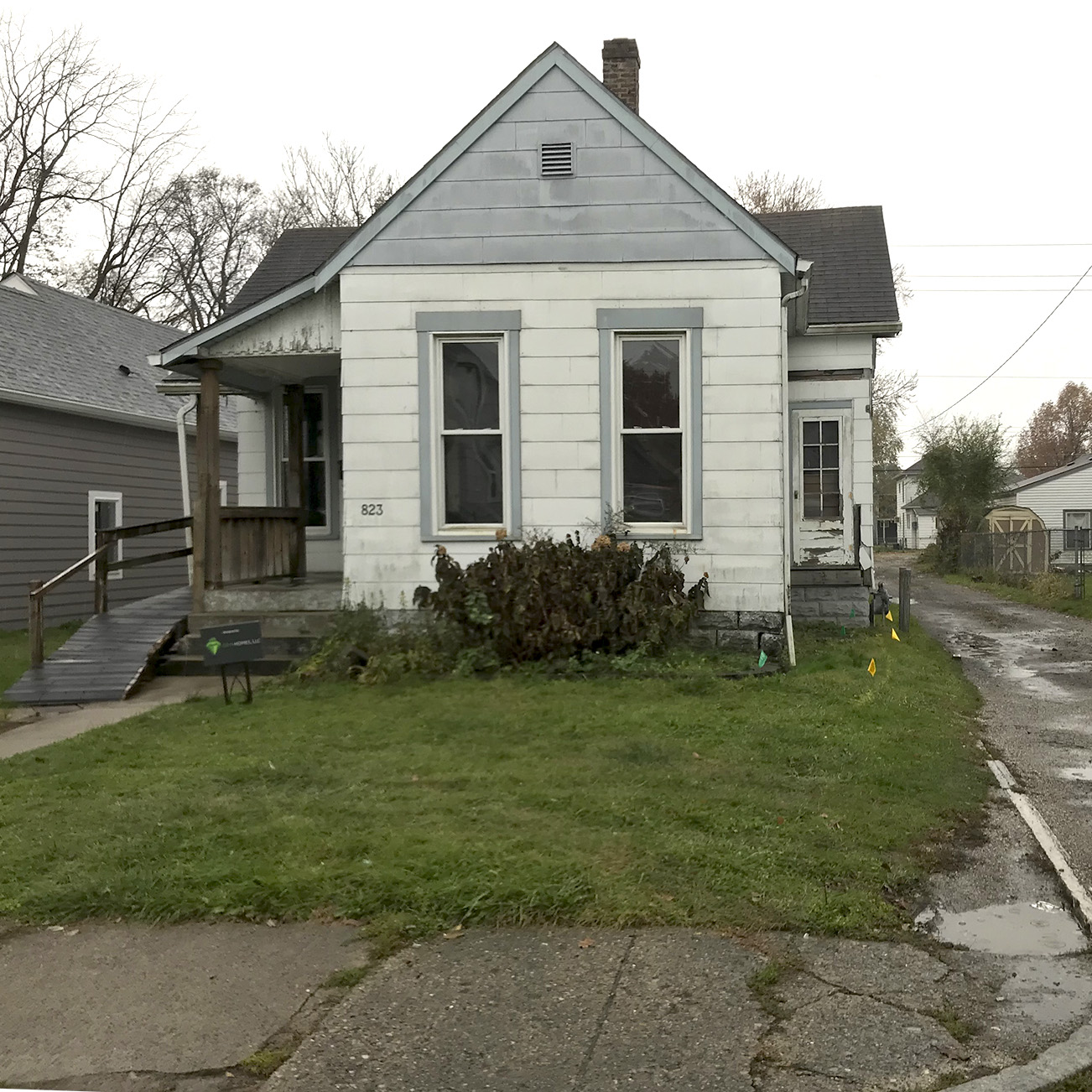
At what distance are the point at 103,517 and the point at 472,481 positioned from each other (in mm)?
10662

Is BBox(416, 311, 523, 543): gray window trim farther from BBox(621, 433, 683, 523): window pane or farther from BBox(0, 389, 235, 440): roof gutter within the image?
BBox(0, 389, 235, 440): roof gutter

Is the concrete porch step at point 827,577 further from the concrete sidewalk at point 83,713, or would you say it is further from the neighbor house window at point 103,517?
the neighbor house window at point 103,517

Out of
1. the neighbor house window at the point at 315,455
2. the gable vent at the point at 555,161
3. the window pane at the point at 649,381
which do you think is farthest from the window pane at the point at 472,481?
the neighbor house window at the point at 315,455

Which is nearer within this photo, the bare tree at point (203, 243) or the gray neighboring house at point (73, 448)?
the gray neighboring house at point (73, 448)


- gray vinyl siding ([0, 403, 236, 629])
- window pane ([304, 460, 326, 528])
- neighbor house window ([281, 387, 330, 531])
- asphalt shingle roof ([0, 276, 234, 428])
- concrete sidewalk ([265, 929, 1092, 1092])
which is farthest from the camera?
asphalt shingle roof ([0, 276, 234, 428])

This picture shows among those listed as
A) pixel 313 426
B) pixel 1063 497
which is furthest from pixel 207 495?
pixel 1063 497

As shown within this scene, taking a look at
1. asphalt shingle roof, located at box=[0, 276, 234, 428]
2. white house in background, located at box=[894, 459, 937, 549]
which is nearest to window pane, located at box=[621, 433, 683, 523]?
asphalt shingle roof, located at box=[0, 276, 234, 428]

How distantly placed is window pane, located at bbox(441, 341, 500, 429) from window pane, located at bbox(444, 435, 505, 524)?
0.21 m

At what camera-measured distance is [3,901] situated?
507 cm

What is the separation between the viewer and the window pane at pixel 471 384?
11891 millimetres

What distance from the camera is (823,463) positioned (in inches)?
621

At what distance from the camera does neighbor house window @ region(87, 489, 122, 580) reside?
761 inches

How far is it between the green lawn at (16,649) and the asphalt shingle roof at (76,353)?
364 cm

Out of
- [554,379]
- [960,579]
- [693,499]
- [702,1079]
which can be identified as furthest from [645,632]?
[960,579]
